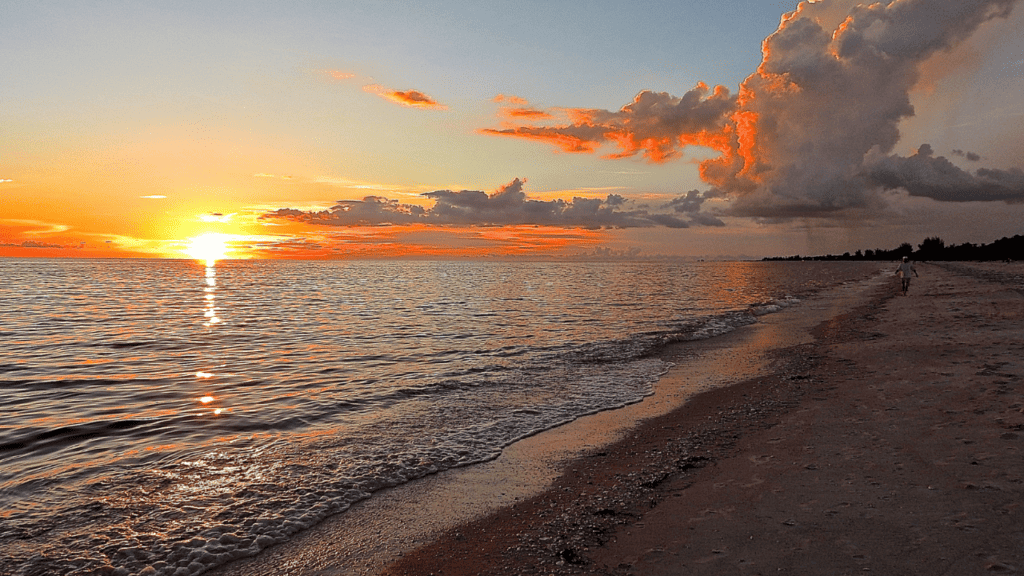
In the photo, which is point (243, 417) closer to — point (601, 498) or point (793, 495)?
point (601, 498)

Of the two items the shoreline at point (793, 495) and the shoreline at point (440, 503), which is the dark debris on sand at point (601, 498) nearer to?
the shoreline at point (793, 495)

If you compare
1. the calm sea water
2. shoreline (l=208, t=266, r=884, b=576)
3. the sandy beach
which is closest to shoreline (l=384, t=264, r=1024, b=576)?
the sandy beach

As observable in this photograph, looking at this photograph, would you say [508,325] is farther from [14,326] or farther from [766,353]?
[14,326]

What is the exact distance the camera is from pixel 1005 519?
5605 millimetres

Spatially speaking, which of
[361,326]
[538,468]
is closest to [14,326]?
[361,326]

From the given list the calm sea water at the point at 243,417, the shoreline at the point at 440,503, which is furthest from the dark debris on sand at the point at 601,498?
the calm sea water at the point at 243,417

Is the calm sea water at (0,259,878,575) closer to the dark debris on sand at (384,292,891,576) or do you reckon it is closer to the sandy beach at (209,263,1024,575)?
the sandy beach at (209,263,1024,575)

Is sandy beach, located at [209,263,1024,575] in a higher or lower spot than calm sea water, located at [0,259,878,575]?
higher

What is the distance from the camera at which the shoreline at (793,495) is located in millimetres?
5359

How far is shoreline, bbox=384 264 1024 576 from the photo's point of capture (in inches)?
211

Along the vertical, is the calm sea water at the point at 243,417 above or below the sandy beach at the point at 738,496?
below

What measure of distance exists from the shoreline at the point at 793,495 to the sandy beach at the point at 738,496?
0.08 feet

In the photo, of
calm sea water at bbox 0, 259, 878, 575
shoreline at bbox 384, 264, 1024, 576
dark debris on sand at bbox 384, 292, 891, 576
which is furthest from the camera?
calm sea water at bbox 0, 259, 878, 575

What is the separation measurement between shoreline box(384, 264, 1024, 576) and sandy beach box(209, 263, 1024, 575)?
2 cm
